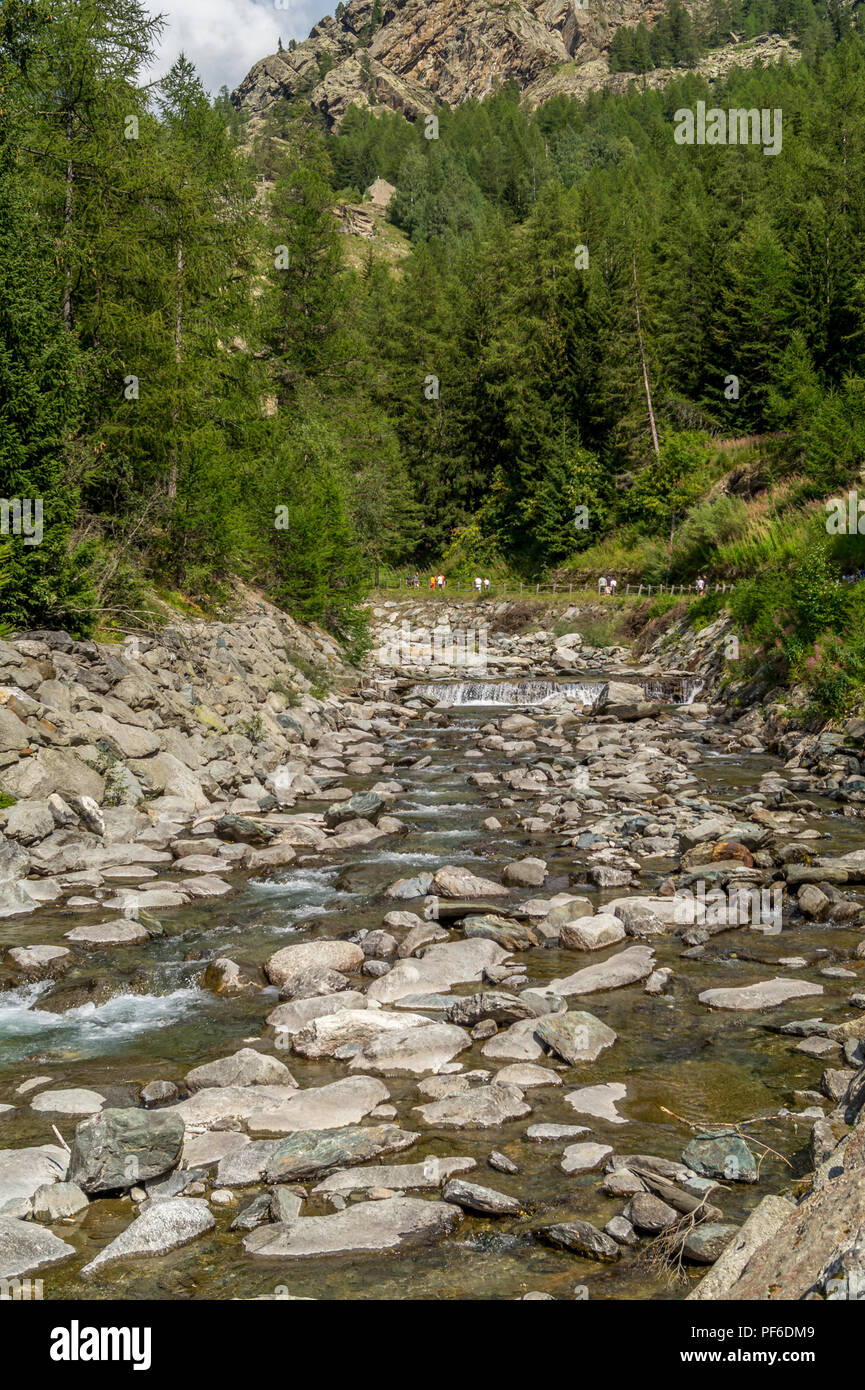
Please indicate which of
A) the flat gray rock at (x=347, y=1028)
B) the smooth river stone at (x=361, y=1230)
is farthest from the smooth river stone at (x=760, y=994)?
the smooth river stone at (x=361, y=1230)

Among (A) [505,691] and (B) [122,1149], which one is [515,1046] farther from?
(A) [505,691]

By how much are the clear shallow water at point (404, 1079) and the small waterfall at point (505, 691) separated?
15957 millimetres

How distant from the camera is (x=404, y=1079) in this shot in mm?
6742

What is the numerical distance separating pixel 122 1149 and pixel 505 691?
81.9 feet

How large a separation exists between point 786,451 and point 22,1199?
3848 centimetres

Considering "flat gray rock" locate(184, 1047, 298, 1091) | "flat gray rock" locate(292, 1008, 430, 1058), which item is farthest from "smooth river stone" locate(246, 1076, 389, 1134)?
"flat gray rock" locate(292, 1008, 430, 1058)

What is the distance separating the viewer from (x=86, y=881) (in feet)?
36.9

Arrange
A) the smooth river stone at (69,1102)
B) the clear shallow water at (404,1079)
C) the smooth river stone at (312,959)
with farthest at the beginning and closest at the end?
the smooth river stone at (312,959)
the smooth river stone at (69,1102)
the clear shallow water at (404,1079)

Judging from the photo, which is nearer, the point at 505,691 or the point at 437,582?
the point at 505,691

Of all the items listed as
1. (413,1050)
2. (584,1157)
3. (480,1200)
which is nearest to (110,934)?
(413,1050)

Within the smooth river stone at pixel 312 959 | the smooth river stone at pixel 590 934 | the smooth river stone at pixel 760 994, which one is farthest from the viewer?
the smooth river stone at pixel 590 934

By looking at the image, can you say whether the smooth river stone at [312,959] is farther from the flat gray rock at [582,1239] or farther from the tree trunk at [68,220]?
the tree trunk at [68,220]

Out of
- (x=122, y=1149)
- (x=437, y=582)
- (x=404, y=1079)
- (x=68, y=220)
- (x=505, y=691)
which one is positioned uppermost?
(x=68, y=220)

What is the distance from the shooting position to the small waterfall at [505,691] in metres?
28.7
